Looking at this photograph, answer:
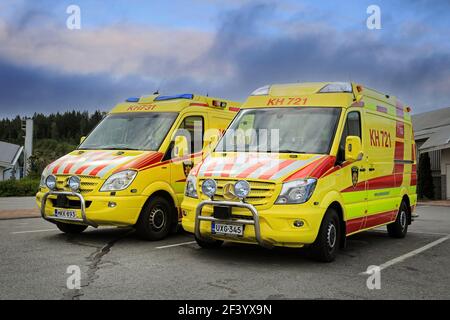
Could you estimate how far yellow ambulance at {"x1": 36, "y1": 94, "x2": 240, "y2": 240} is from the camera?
8633 millimetres

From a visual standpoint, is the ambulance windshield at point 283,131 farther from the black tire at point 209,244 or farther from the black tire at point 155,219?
the black tire at point 155,219

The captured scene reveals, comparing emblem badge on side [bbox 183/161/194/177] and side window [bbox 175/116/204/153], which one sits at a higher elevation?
side window [bbox 175/116/204/153]

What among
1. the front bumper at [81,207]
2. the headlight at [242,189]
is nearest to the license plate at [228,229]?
the headlight at [242,189]

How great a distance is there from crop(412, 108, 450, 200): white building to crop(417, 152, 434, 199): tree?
1.92ft

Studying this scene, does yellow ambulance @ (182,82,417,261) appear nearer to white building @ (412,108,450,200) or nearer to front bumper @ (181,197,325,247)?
front bumper @ (181,197,325,247)

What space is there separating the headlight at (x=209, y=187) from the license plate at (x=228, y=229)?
1.34 ft

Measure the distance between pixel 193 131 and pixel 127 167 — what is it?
193 cm

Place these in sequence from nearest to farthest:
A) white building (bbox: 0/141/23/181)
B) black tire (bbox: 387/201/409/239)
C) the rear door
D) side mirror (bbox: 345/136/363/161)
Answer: side mirror (bbox: 345/136/363/161) → the rear door → black tire (bbox: 387/201/409/239) → white building (bbox: 0/141/23/181)

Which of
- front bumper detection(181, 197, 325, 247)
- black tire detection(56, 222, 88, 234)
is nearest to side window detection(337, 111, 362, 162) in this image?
front bumper detection(181, 197, 325, 247)

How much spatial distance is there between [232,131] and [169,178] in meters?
1.58

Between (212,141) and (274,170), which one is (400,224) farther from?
(274,170)

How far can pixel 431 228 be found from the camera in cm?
1313

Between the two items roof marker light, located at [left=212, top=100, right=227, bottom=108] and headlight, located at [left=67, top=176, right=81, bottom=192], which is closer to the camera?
Answer: headlight, located at [left=67, top=176, right=81, bottom=192]
